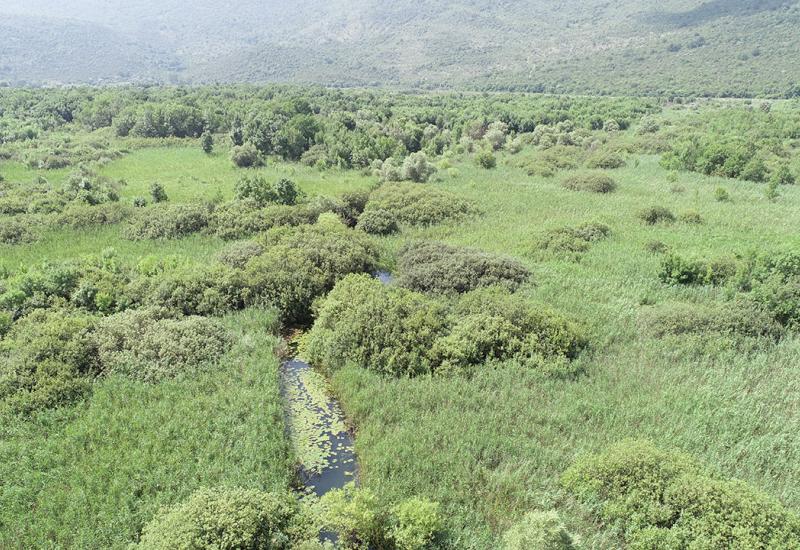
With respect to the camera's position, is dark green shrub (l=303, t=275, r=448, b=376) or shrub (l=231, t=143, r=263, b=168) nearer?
dark green shrub (l=303, t=275, r=448, b=376)

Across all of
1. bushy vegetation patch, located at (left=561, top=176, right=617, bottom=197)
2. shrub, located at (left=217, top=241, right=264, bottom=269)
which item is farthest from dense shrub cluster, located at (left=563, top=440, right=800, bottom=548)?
bushy vegetation patch, located at (left=561, top=176, right=617, bottom=197)

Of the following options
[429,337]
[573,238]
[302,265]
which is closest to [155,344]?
[302,265]

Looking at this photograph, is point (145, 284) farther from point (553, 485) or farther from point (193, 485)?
point (553, 485)

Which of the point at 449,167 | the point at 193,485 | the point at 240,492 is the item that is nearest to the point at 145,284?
the point at 193,485

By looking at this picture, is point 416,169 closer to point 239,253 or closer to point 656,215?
point 656,215

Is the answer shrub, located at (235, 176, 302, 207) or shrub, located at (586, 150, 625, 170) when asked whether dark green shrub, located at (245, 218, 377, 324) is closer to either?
shrub, located at (235, 176, 302, 207)

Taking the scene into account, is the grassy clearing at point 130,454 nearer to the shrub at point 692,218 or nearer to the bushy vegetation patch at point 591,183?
the shrub at point 692,218
